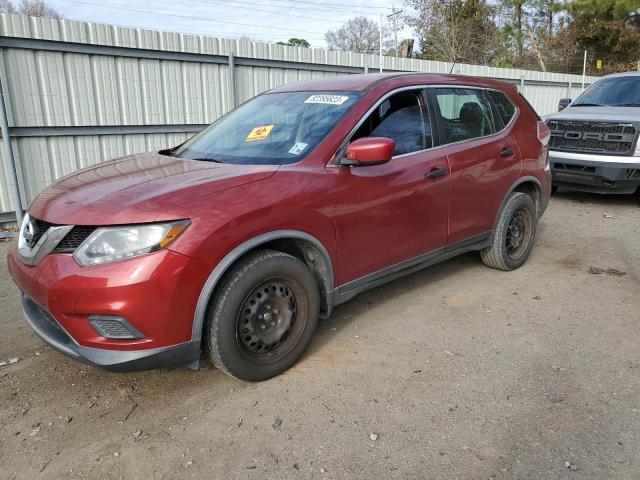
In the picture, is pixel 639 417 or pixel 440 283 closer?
pixel 639 417

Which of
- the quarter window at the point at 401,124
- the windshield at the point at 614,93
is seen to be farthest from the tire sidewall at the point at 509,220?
the windshield at the point at 614,93

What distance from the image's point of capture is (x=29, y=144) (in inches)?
261

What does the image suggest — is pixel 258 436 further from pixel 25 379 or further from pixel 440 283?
pixel 440 283

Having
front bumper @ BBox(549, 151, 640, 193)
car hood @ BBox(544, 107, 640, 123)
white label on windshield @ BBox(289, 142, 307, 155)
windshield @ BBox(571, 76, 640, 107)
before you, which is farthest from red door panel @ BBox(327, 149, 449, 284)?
windshield @ BBox(571, 76, 640, 107)

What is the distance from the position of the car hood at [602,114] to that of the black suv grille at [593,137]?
0.24 ft

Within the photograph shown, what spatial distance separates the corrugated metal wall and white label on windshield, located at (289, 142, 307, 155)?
15.5 ft

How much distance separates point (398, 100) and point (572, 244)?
3.44 metres

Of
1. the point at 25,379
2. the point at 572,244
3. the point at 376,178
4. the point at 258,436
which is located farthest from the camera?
the point at 572,244

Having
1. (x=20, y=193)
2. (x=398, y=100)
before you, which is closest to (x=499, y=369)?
(x=398, y=100)

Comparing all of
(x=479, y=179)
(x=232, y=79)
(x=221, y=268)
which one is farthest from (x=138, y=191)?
(x=232, y=79)

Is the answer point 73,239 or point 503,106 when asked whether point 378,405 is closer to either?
Result: point 73,239

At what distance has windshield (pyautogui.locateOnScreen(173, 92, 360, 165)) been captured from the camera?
3.41 metres

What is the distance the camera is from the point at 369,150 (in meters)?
3.23

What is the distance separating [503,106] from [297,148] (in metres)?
2.48
